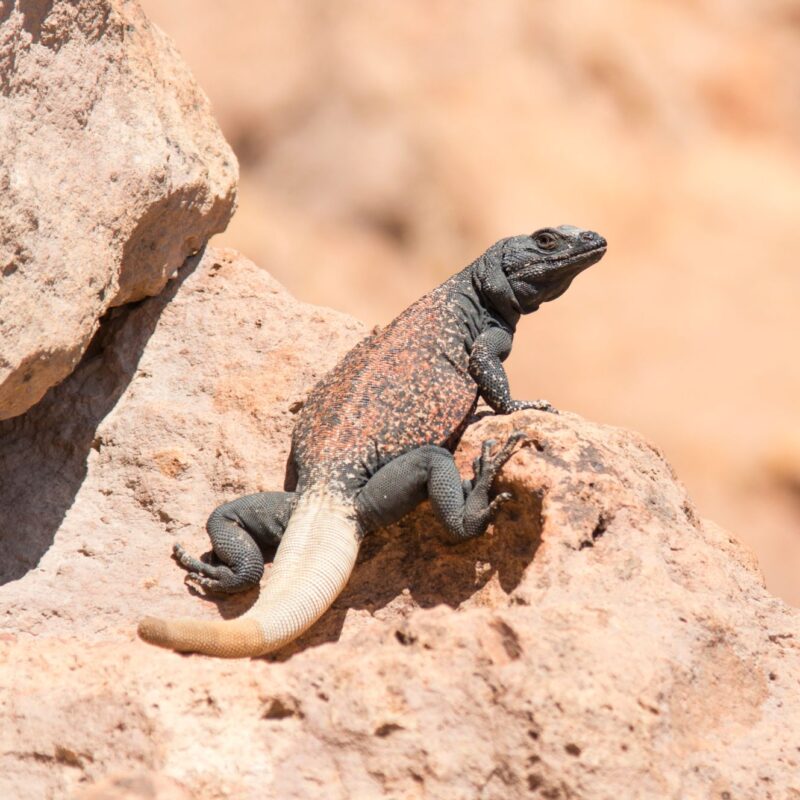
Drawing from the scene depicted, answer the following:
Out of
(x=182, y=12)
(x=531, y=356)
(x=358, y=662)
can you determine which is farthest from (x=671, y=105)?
(x=358, y=662)

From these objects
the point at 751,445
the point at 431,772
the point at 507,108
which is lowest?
the point at 431,772

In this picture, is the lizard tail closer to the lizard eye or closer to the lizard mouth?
the lizard mouth

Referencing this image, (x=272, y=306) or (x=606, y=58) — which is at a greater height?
(x=606, y=58)

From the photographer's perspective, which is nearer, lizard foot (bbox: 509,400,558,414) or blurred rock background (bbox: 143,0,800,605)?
lizard foot (bbox: 509,400,558,414)

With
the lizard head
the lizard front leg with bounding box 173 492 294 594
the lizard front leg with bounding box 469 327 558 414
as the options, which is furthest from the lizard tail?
the lizard head

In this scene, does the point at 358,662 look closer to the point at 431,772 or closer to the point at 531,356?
the point at 431,772

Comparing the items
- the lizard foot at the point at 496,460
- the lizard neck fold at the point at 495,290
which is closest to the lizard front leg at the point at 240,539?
the lizard foot at the point at 496,460

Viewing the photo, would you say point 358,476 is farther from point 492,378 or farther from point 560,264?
point 560,264

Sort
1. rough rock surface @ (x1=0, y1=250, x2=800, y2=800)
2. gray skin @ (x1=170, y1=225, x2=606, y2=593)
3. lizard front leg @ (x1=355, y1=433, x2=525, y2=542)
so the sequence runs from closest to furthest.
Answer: rough rock surface @ (x1=0, y1=250, x2=800, y2=800)
lizard front leg @ (x1=355, y1=433, x2=525, y2=542)
gray skin @ (x1=170, y1=225, x2=606, y2=593)
